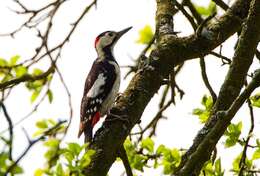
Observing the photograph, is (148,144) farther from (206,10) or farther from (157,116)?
(206,10)

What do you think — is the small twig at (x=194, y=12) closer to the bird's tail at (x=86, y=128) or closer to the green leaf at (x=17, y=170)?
the bird's tail at (x=86, y=128)

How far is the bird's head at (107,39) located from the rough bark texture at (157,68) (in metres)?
2.34

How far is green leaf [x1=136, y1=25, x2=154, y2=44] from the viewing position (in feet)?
17.1

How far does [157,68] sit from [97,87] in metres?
1.63

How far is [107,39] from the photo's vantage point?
22.1ft

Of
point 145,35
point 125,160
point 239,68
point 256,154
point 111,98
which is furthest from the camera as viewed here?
point 111,98

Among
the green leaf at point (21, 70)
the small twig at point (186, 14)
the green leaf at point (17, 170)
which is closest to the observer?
the green leaf at point (17, 170)

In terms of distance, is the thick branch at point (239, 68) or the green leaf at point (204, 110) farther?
the green leaf at point (204, 110)

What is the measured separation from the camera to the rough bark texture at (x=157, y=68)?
3.79 metres

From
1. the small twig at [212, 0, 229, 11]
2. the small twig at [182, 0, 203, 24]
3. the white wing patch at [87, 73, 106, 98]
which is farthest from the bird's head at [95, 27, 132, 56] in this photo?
the small twig at [212, 0, 229, 11]

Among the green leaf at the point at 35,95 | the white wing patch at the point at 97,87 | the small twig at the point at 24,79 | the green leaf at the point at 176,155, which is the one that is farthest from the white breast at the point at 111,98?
the small twig at the point at 24,79

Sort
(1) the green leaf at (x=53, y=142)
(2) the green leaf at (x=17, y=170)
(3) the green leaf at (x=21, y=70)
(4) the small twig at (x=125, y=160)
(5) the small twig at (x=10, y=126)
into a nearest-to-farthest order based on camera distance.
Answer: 1. (5) the small twig at (x=10, y=126)
2. (2) the green leaf at (x=17, y=170)
3. (1) the green leaf at (x=53, y=142)
4. (3) the green leaf at (x=21, y=70)
5. (4) the small twig at (x=125, y=160)

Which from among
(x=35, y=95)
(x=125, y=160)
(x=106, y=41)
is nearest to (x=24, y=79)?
(x=35, y=95)

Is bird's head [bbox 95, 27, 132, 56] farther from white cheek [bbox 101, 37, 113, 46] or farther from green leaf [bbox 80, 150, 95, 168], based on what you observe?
green leaf [bbox 80, 150, 95, 168]
